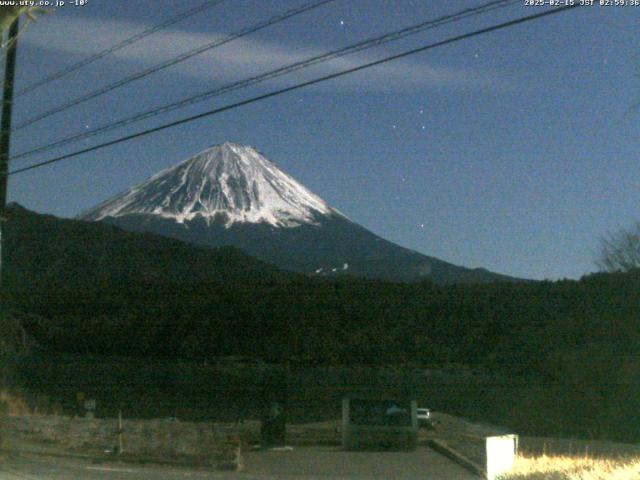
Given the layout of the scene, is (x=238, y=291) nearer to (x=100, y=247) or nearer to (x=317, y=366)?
(x=317, y=366)

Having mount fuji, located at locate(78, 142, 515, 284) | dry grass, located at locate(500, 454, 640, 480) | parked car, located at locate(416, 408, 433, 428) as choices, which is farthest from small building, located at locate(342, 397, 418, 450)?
mount fuji, located at locate(78, 142, 515, 284)

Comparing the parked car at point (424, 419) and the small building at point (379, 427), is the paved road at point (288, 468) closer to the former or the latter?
the small building at point (379, 427)

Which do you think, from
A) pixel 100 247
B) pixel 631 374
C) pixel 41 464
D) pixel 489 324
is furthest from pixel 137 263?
pixel 41 464

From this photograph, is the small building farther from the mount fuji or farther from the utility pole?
the mount fuji

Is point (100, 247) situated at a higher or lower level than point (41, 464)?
higher

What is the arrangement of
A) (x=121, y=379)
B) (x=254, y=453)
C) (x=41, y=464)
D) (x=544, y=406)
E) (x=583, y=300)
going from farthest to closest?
(x=583, y=300) < (x=121, y=379) < (x=544, y=406) < (x=254, y=453) < (x=41, y=464)

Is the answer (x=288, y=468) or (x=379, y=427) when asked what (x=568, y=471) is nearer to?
(x=288, y=468)
